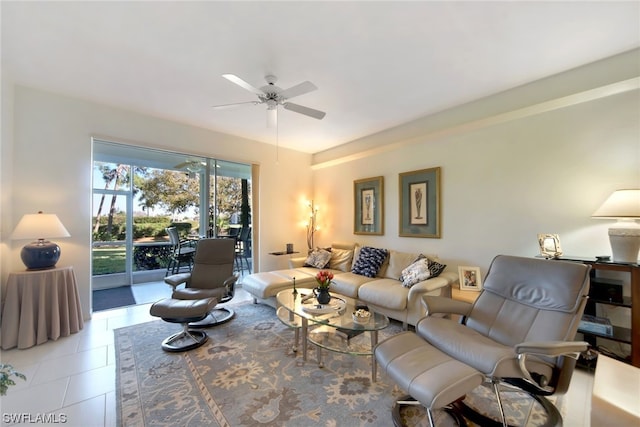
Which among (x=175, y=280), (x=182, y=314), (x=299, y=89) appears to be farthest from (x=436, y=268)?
(x=175, y=280)

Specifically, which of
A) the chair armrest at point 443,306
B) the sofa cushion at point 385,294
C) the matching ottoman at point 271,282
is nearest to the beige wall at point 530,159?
the sofa cushion at point 385,294

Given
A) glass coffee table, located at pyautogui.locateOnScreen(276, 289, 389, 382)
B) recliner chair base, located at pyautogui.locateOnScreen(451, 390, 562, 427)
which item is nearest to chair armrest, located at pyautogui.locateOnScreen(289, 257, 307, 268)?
glass coffee table, located at pyautogui.locateOnScreen(276, 289, 389, 382)

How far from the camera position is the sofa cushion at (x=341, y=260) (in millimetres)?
4312

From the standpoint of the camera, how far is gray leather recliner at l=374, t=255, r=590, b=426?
1.42 meters

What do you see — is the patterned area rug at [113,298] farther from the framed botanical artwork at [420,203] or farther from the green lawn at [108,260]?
the framed botanical artwork at [420,203]

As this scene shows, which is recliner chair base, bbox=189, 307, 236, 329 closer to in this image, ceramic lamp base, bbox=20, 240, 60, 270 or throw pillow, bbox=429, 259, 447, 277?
ceramic lamp base, bbox=20, 240, 60, 270

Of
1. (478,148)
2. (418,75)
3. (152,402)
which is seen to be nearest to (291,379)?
(152,402)

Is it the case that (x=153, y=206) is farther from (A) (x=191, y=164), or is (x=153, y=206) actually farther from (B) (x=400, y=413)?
(B) (x=400, y=413)

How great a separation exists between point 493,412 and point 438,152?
2.96 meters

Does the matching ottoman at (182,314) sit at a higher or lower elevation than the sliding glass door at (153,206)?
lower

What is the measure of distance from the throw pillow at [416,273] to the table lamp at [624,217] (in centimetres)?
158

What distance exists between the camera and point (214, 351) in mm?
2559

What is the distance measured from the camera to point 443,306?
215cm

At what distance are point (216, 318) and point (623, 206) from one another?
13.8 feet
